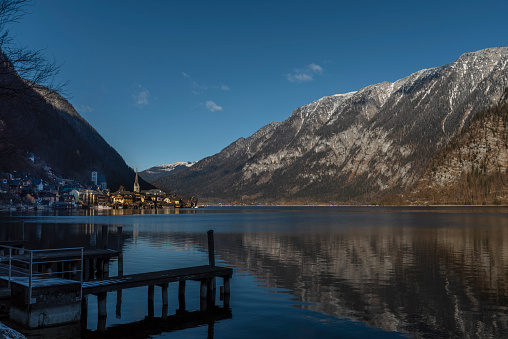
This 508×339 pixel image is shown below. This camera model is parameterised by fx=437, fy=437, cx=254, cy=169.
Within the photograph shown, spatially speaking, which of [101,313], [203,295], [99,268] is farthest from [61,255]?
[203,295]

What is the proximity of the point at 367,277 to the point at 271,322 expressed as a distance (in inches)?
649

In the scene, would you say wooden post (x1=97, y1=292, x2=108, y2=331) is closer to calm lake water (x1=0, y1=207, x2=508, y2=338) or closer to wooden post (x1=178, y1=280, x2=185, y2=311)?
calm lake water (x1=0, y1=207, x2=508, y2=338)

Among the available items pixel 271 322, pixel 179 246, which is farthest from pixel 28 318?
pixel 179 246

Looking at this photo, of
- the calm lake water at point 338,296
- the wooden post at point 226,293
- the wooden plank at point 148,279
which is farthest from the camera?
the wooden post at point 226,293

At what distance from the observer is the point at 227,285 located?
3055cm

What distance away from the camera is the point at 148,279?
26.4m

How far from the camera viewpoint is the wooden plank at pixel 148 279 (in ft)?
78.7

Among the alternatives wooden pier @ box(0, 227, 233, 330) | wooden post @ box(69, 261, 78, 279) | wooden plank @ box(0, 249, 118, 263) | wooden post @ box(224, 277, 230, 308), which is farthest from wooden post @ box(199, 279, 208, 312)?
wooden post @ box(69, 261, 78, 279)

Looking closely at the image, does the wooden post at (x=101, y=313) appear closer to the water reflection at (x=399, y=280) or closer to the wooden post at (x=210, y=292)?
the wooden post at (x=210, y=292)

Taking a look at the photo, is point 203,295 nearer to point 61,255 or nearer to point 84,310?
point 84,310

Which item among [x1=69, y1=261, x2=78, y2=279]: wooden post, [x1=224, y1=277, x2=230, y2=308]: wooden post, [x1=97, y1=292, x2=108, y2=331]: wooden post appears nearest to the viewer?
[x1=97, y1=292, x2=108, y2=331]: wooden post

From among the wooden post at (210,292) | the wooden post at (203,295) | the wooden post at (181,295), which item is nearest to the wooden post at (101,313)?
the wooden post at (181,295)

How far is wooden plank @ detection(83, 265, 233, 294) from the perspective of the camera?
2400cm

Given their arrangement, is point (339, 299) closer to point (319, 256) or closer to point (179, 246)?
point (319, 256)
